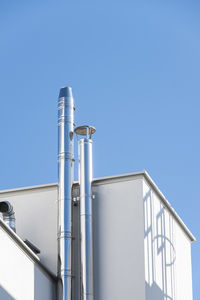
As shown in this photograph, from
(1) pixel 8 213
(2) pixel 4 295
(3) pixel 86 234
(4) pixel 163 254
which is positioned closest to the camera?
(2) pixel 4 295

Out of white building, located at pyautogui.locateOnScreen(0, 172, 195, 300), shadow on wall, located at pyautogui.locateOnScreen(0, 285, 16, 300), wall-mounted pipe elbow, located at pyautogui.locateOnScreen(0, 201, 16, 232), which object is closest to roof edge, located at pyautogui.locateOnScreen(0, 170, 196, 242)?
white building, located at pyautogui.locateOnScreen(0, 172, 195, 300)

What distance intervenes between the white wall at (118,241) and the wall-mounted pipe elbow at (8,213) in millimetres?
1901

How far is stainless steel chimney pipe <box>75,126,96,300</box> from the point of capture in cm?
1833

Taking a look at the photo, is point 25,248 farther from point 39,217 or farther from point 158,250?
point 158,250

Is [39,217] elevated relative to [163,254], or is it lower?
elevated

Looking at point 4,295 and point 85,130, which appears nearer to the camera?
point 4,295

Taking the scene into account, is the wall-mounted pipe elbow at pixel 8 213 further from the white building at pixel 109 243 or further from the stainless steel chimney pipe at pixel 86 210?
the stainless steel chimney pipe at pixel 86 210

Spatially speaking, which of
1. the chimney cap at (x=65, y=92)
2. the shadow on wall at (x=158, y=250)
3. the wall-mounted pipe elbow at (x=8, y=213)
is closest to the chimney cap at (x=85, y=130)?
the chimney cap at (x=65, y=92)

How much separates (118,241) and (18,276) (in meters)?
2.69

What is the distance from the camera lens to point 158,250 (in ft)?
63.9

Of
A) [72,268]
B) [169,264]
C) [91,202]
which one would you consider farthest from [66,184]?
[169,264]

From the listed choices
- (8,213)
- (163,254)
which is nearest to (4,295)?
(8,213)

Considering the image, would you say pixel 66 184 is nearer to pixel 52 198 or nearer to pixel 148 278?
pixel 52 198

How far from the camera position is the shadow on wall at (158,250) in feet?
61.4
